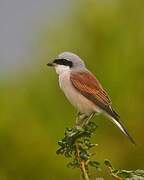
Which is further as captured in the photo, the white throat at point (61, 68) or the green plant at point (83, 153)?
the white throat at point (61, 68)

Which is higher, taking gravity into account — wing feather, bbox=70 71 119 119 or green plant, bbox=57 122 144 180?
green plant, bbox=57 122 144 180

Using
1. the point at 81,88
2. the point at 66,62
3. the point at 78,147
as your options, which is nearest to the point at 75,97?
the point at 81,88

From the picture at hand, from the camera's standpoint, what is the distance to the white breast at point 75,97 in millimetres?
3558

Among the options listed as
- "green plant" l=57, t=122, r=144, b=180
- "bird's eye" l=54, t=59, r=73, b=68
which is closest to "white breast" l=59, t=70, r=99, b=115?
"bird's eye" l=54, t=59, r=73, b=68

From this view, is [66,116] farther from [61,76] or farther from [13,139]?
[61,76]

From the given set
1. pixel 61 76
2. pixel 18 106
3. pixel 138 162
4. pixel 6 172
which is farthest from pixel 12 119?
pixel 61 76

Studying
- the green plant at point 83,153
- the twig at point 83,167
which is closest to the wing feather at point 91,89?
the green plant at point 83,153

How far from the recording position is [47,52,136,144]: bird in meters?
3.47

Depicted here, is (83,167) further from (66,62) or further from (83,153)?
(66,62)

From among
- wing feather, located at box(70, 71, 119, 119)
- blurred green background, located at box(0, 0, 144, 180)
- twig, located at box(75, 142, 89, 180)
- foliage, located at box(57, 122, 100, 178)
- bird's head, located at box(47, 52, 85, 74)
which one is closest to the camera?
twig, located at box(75, 142, 89, 180)

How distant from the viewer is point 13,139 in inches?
298

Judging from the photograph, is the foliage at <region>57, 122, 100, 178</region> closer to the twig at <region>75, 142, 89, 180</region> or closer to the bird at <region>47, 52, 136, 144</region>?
the twig at <region>75, 142, 89, 180</region>

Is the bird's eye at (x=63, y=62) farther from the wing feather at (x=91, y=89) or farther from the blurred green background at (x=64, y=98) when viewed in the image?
the blurred green background at (x=64, y=98)

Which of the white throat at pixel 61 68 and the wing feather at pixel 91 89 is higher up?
the white throat at pixel 61 68
